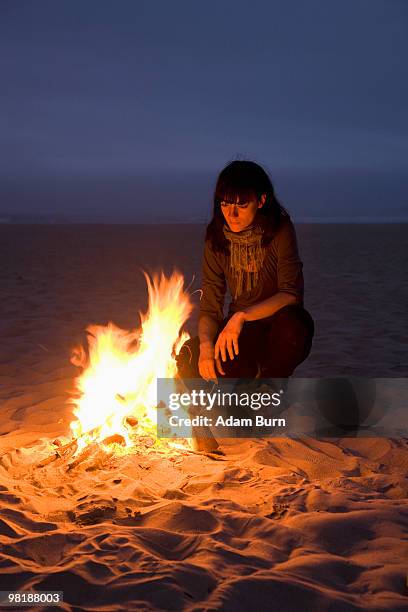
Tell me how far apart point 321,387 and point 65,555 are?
2796 millimetres

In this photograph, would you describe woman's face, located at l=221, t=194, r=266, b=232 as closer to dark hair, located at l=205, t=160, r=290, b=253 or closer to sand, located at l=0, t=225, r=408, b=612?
dark hair, located at l=205, t=160, r=290, b=253

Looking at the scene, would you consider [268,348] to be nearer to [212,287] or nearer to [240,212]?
[212,287]

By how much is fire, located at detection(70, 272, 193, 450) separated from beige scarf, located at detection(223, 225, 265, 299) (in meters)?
0.55

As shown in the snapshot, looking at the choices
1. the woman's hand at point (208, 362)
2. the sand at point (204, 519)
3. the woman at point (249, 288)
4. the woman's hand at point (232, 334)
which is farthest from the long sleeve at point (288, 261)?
the sand at point (204, 519)

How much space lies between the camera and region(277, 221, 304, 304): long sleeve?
3.76 m

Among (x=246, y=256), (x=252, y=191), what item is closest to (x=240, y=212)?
(x=252, y=191)

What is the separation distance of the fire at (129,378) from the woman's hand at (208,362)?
52 centimetres

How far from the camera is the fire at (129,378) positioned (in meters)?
3.98

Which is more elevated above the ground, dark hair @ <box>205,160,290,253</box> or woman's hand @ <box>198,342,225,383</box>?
dark hair @ <box>205,160,290,253</box>

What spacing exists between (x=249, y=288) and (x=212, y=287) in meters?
0.24

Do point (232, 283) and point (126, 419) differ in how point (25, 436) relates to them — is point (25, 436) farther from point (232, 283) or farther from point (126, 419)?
point (232, 283)

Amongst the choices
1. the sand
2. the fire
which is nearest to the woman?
the fire

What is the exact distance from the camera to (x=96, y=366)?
4.27 m

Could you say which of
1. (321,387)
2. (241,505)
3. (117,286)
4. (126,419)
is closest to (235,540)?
(241,505)
